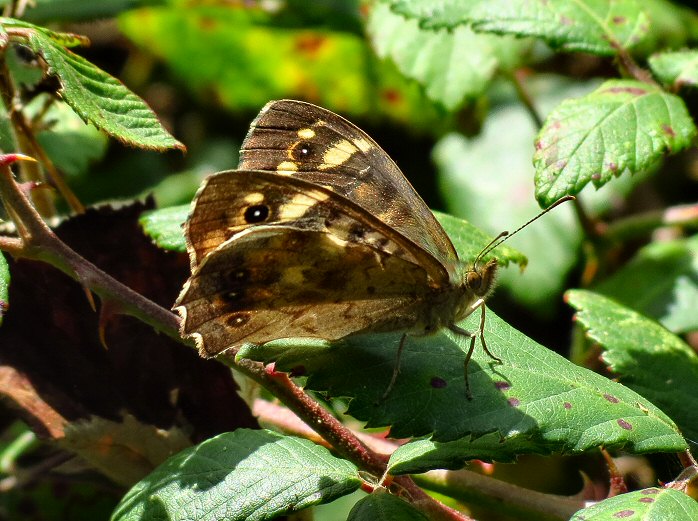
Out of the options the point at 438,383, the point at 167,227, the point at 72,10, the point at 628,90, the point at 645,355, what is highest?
the point at 72,10

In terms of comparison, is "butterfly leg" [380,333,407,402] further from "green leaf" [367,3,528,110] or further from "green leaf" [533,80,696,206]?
"green leaf" [367,3,528,110]

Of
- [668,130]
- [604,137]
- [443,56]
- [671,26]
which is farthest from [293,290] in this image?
[671,26]

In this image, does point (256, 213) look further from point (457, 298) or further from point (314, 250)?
point (457, 298)

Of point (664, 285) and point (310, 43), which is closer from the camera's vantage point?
point (664, 285)

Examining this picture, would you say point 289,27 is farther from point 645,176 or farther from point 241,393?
point 241,393

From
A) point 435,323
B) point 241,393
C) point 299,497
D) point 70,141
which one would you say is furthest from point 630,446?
point 70,141

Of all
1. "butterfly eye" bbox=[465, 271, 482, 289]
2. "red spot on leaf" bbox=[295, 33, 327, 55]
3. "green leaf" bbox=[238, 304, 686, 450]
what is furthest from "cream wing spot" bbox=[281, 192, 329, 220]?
"red spot on leaf" bbox=[295, 33, 327, 55]
